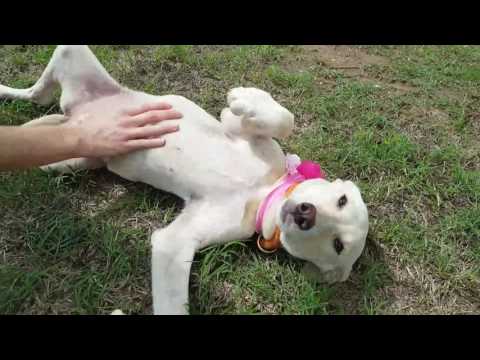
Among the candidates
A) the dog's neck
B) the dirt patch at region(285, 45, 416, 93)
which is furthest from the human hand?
the dirt patch at region(285, 45, 416, 93)

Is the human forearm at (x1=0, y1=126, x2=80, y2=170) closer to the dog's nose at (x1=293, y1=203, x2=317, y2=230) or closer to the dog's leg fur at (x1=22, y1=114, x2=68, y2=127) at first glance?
the dog's leg fur at (x1=22, y1=114, x2=68, y2=127)

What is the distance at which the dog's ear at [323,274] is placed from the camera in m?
2.39

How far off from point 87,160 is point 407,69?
108 inches

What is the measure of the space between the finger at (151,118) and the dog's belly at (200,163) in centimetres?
5

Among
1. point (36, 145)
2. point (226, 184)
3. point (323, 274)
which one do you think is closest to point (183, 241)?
point (226, 184)

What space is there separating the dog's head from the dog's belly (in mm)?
275

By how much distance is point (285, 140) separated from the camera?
3180 mm

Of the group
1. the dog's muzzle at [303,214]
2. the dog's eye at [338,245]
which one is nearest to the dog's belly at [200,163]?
the dog's muzzle at [303,214]

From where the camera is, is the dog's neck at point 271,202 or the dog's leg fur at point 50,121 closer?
the dog's neck at point 271,202

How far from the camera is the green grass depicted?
7.91ft

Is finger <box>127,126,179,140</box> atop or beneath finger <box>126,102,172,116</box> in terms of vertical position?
beneath

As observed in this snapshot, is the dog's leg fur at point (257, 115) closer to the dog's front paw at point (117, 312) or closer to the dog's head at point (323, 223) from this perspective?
the dog's head at point (323, 223)

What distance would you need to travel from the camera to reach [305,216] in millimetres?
2135

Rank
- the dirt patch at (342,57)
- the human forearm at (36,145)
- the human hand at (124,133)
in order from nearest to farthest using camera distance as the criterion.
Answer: the human forearm at (36,145) → the human hand at (124,133) → the dirt patch at (342,57)
